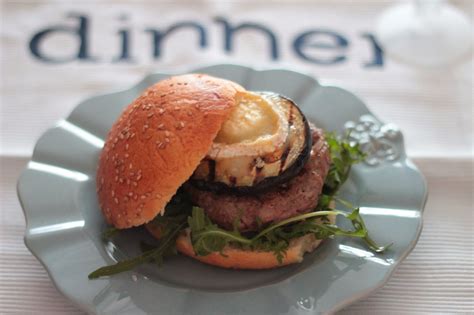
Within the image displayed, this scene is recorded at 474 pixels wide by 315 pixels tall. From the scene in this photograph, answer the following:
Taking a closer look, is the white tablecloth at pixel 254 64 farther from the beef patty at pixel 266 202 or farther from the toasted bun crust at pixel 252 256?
the beef patty at pixel 266 202

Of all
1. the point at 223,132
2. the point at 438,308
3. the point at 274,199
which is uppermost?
the point at 223,132

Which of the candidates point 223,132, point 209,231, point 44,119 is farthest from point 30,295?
point 44,119

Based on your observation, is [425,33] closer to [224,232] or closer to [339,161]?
[339,161]

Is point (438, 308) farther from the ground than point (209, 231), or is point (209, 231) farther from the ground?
point (209, 231)

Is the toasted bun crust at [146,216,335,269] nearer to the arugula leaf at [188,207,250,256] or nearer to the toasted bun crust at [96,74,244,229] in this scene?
the arugula leaf at [188,207,250,256]

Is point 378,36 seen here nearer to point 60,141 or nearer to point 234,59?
point 234,59

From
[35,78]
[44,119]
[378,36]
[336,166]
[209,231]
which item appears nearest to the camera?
[209,231]

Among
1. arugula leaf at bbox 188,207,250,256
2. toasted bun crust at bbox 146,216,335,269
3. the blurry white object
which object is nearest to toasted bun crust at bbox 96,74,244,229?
arugula leaf at bbox 188,207,250,256

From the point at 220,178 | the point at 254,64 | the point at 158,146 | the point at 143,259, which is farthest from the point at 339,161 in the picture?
the point at 254,64
